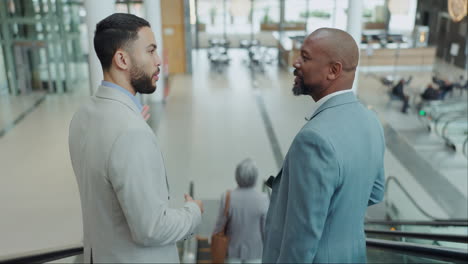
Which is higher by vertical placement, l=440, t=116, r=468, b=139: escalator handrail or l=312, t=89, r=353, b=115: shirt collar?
l=312, t=89, r=353, b=115: shirt collar

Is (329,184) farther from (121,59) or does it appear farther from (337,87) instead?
(121,59)

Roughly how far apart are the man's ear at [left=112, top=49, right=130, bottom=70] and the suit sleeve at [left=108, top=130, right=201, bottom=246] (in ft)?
0.78

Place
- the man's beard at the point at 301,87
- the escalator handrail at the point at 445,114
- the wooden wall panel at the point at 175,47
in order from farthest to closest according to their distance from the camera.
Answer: the wooden wall panel at the point at 175,47 < the escalator handrail at the point at 445,114 < the man's beard at the point at 301,87

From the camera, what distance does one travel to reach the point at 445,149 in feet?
30.8

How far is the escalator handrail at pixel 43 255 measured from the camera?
73.1 inches

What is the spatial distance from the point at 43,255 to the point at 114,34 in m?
1.11

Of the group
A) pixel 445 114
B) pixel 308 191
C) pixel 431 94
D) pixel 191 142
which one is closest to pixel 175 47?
pixel 191 142

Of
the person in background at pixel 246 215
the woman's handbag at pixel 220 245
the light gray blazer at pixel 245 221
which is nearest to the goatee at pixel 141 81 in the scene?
the person in background at pixel 246 215

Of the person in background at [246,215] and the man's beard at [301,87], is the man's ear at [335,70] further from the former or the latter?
the person in background at [246,215]

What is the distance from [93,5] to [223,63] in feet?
43.7

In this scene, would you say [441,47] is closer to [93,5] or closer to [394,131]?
[394,131]

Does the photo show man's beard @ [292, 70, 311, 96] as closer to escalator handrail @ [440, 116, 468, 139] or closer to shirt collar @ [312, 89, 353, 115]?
shirt collar @ [312, 89, 353, 115]

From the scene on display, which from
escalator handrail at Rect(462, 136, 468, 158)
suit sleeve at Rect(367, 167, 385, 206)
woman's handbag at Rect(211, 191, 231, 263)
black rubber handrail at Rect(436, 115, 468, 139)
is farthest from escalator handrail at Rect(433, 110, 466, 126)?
suit sleeve at Rect(367, 167, 385, 206)

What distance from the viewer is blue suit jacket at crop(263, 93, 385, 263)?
1.56 metres
